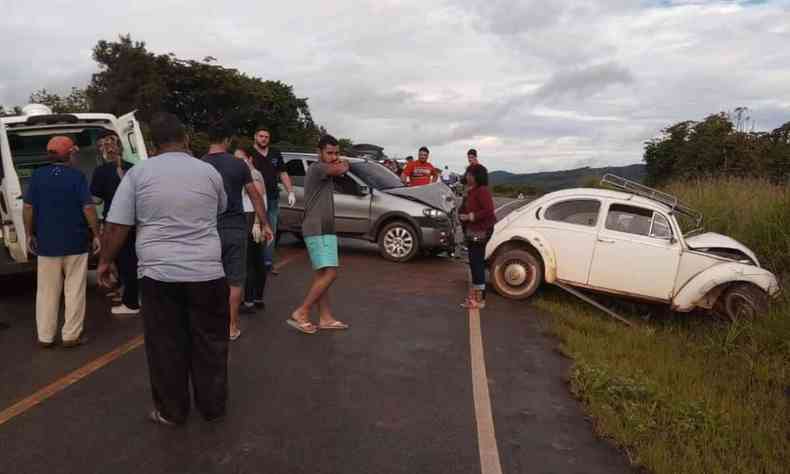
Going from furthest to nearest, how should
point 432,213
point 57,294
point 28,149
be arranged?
point 432,213, point 28,149, point 57,294

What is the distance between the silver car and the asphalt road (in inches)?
143

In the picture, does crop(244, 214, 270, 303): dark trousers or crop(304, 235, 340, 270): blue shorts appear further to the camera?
crop(244, 214, 270, 303): dark trousers

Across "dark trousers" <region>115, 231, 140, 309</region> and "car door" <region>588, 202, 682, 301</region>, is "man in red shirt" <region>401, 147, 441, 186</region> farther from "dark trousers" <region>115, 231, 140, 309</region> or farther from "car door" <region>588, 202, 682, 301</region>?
"dark trousers" <region>115, 231, 140, 309</region>

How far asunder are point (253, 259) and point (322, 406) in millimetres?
2777

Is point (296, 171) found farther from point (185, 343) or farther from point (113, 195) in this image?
point (185, 343)

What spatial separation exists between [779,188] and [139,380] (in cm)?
1148

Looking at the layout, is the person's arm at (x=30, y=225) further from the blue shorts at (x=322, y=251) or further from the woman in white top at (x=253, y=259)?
the blue shorts at (x=322, y=251)

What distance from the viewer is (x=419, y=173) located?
12.7 metres

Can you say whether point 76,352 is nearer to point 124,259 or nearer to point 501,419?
point 124,259

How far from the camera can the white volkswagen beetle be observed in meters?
7.35

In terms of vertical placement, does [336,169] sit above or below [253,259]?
above

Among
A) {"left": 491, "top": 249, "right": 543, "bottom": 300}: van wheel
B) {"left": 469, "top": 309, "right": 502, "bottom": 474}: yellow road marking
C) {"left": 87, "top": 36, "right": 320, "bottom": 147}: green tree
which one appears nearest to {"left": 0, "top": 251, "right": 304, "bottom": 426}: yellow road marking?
{"left": 469, "top": 309, "right": 502, "bottom": 474}: yellow road marking

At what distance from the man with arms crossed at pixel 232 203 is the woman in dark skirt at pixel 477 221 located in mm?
2891

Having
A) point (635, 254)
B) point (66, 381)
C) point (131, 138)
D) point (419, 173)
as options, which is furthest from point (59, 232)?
point (419, 173)
